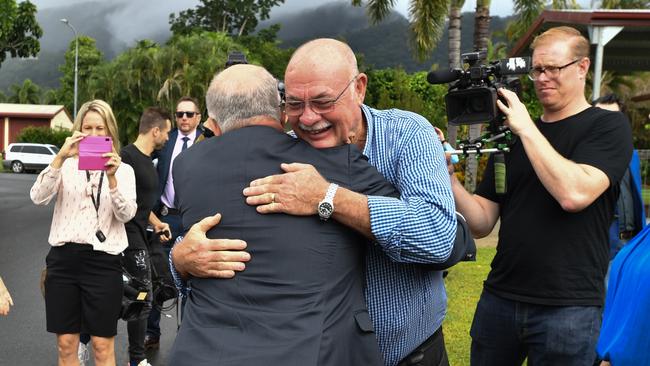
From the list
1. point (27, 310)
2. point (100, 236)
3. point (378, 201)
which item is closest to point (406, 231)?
point (378, 201)

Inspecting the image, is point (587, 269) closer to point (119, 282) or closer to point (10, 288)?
point (119, 282)

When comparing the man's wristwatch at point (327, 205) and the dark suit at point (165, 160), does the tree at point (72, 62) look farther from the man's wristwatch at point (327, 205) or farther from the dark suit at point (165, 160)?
the man's wristwatch at point (327, 205)

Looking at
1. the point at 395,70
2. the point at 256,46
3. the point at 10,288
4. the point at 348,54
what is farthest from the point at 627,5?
the point at 348,54

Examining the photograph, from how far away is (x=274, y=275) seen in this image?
198 cm

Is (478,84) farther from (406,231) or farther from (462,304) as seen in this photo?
(462,304)

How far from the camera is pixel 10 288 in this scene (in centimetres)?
831

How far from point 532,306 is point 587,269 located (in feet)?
0.93

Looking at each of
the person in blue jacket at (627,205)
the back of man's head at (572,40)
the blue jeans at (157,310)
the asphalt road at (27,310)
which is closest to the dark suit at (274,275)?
the back of man's head at (572,40)

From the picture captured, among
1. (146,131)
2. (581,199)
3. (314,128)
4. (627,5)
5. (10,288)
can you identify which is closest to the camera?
(314,128)

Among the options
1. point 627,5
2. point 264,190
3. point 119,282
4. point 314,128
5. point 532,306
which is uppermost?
point 627,5

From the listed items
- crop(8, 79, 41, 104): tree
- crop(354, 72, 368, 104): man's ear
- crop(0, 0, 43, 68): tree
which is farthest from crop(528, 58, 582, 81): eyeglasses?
crop(8, 79, 41, 104): tree

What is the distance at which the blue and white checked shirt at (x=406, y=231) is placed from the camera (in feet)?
6.76

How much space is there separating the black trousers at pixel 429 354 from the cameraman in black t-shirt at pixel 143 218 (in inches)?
119

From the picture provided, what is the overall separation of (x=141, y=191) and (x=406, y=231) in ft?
12.6
